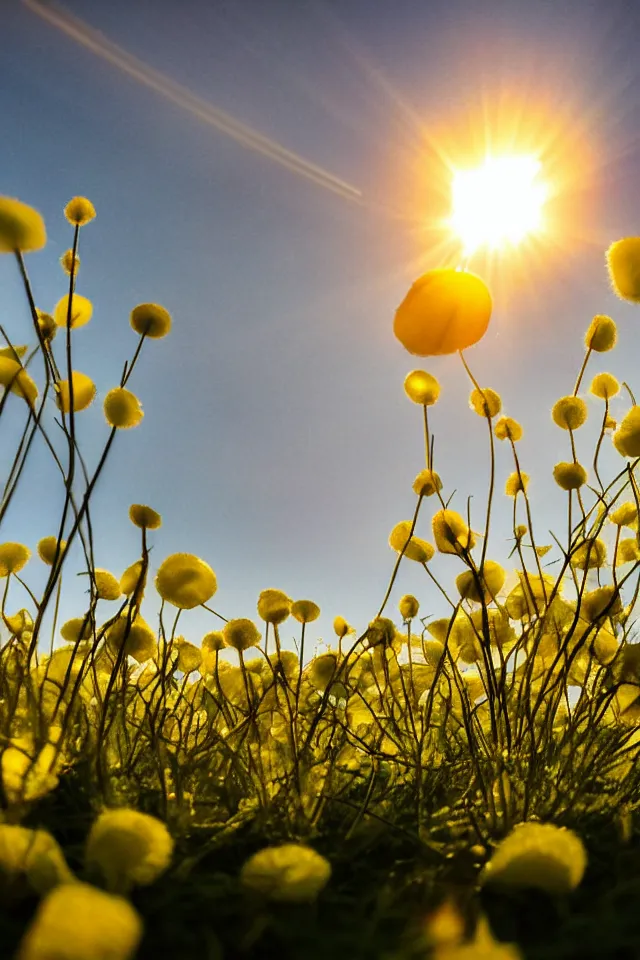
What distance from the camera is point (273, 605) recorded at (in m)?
0.89

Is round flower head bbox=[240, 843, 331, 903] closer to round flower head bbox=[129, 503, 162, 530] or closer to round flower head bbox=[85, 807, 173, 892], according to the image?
round flower head bbox=[85, 807, 173, 892]

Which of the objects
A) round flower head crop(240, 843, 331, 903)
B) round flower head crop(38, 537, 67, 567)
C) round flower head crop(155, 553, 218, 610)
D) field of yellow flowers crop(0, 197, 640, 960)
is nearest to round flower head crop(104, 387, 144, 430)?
field of yellow flowers crop(0, 197, 640, 960)

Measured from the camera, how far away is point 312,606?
3.20 ft

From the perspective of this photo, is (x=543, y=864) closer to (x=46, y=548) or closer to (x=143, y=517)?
(x=143, y=517)

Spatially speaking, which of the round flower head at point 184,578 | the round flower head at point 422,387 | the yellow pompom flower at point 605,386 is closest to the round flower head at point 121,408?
the round flower head at point 184,578

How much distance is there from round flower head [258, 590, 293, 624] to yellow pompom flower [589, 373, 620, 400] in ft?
2.24

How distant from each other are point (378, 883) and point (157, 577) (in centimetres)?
42

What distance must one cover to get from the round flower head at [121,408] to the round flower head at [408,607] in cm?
67

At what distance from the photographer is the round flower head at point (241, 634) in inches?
35.2

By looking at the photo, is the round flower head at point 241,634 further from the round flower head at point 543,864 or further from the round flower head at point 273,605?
the round flower head at point 543,864

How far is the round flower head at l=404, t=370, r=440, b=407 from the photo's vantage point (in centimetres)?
92

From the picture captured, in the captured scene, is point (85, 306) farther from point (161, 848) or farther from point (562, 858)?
point (562, 858)

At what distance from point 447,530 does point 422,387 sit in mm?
241

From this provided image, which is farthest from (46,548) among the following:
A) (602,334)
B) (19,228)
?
(602,334)
